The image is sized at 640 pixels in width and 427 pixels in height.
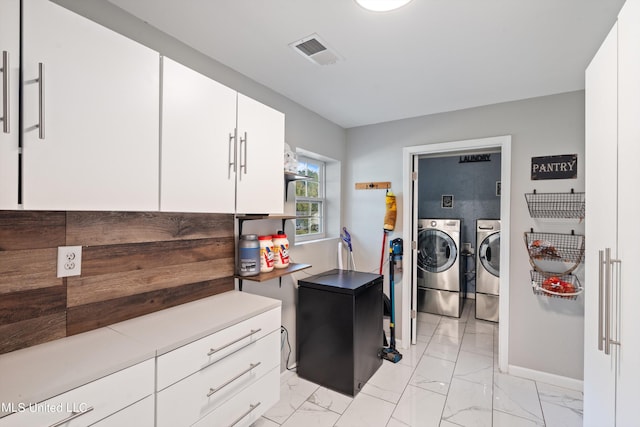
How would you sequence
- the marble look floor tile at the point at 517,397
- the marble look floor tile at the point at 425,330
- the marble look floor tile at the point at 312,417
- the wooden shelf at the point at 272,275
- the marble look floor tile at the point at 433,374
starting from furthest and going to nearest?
1. the marble look floor tile at the point at 425,330
2. the marble look floor tile at the point at 433,374
3. the marble look floor tile at the point at 517,397
4. the marble look floor tile at the point at 312,417
5. the wooden shelf at the point at 272,275

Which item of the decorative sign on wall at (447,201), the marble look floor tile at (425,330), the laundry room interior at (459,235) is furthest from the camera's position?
the decorative sign on wall at (447,201)

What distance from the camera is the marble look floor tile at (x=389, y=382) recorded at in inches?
90.6

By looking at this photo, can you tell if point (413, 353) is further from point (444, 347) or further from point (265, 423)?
point (265, 423)

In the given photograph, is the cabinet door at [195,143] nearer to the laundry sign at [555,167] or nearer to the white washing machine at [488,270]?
the laundry sign at [555,167]

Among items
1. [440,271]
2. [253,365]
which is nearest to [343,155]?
[440,271]

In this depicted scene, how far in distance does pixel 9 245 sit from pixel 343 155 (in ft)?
9.32

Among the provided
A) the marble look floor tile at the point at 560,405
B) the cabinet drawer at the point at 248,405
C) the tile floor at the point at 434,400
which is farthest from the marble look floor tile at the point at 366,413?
the marble look floor tile at the point at 560,405

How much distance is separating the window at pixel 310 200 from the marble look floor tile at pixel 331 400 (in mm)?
1339

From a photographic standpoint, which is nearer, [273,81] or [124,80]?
[124,80]

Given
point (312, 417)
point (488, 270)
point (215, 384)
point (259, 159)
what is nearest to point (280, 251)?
point (259, 159)

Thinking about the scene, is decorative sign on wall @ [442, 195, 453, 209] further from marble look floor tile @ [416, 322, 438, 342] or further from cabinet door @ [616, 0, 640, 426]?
A: cabinet door @ [616, 0, 640, 426]

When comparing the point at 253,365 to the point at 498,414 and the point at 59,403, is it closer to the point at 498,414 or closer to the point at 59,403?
the point at 59,403

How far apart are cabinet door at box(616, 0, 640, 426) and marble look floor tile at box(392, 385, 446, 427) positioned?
1284 millimetres

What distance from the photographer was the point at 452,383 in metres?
2.46
